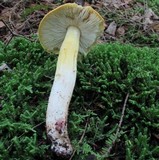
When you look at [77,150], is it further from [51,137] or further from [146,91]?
[146,91]

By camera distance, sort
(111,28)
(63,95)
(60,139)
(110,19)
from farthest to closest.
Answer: (110,19), (111,28), (63,95), (60,139)

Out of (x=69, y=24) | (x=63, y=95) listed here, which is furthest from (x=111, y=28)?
(x=63, y=95)

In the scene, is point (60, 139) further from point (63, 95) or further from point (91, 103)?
point (91, 103)

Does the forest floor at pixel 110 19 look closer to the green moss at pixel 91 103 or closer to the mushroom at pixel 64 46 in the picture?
the green moss at pixel 91 103

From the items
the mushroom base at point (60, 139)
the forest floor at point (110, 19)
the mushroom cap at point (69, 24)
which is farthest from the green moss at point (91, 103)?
the forest floor at point (110, 19)

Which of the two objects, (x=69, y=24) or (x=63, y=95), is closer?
(x=63, y=95)

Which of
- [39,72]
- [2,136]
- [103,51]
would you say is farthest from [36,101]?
[103,51]

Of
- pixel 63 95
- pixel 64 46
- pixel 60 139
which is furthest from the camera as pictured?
pixel 64 46

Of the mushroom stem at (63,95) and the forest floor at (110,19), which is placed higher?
the mushroom stem at (63,95)

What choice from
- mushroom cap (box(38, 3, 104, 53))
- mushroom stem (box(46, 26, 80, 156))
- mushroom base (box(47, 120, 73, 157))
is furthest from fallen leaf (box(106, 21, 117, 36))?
mushroom base (box(47, 120, 73, 157))
